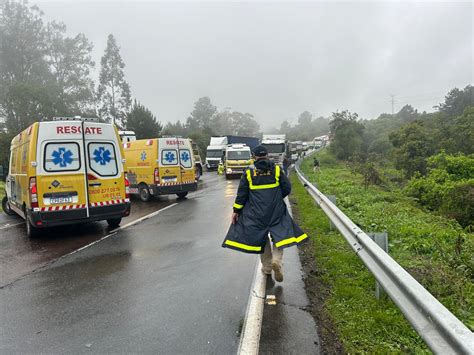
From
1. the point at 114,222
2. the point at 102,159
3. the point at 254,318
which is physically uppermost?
the point at 102,159

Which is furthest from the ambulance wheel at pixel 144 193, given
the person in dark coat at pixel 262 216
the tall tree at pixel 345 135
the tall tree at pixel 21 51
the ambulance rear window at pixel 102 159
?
the tall tree at pixel 21 51

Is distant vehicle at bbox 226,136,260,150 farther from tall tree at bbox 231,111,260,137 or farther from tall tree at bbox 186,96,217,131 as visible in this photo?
tall tree at bbox 231,111,260,137

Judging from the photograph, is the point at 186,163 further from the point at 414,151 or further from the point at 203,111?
the point at 203,111

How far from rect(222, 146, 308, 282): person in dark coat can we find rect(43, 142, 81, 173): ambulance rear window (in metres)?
4.99

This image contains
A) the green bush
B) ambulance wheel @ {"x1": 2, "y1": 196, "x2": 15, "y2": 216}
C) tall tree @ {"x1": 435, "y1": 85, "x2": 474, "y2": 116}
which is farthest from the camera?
tall tree @ {"x1": 435, "y1": 85, "x2": 474, "y2": 116}

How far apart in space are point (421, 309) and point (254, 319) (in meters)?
1.83

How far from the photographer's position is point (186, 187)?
1470cm

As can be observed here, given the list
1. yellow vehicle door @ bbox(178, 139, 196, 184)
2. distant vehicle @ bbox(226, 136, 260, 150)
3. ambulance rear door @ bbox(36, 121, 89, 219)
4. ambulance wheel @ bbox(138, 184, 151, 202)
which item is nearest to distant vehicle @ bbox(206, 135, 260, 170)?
distant vehicle @ bbox(226, 136, 260, 150)

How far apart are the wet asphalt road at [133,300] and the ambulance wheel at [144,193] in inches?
271

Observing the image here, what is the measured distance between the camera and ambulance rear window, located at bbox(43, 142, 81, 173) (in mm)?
8078

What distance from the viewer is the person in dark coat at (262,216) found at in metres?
4.71

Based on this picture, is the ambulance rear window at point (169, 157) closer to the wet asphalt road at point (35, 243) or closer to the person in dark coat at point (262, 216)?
the wet asphalt road at point (35, 243)

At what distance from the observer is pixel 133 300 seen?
15.3 feet

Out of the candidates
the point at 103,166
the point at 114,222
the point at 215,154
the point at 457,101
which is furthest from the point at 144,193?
the point at 457,101
